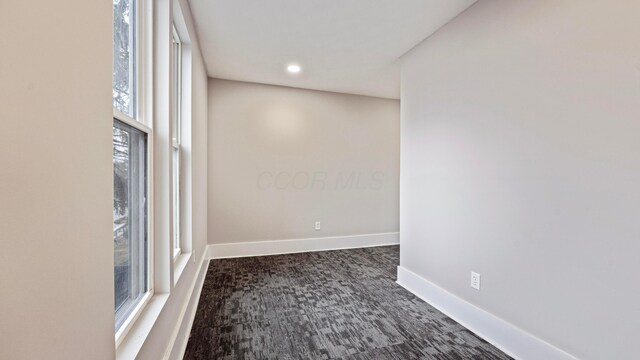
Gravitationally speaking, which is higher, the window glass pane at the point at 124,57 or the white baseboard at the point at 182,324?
the window glass pane at the point at 124,57

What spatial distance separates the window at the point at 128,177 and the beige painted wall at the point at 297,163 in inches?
99.2

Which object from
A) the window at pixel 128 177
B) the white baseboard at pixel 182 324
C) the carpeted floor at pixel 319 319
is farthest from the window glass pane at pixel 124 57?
the carpeted floor at pixel 319 319

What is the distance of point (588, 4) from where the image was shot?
1.48 meters

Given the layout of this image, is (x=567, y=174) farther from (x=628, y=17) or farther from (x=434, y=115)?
(x=434, y=115)

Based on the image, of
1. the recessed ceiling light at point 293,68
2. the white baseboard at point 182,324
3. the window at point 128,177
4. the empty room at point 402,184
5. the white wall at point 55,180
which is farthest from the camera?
the recessed ceiling light at point 293,68

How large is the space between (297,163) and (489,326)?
2995mm

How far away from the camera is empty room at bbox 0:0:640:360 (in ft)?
1.93

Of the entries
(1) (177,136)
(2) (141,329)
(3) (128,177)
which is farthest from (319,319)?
(1) (177,136)

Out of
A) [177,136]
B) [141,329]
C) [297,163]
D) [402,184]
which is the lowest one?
[141,329]

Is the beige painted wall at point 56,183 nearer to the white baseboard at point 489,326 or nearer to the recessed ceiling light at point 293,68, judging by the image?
the white baseboard at point 489,326

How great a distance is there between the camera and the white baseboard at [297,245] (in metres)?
3.93

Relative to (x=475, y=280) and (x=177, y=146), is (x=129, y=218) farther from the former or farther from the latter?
(x=475, y=280)

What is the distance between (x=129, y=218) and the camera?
4.25 feet

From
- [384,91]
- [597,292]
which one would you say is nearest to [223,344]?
[597,292]
